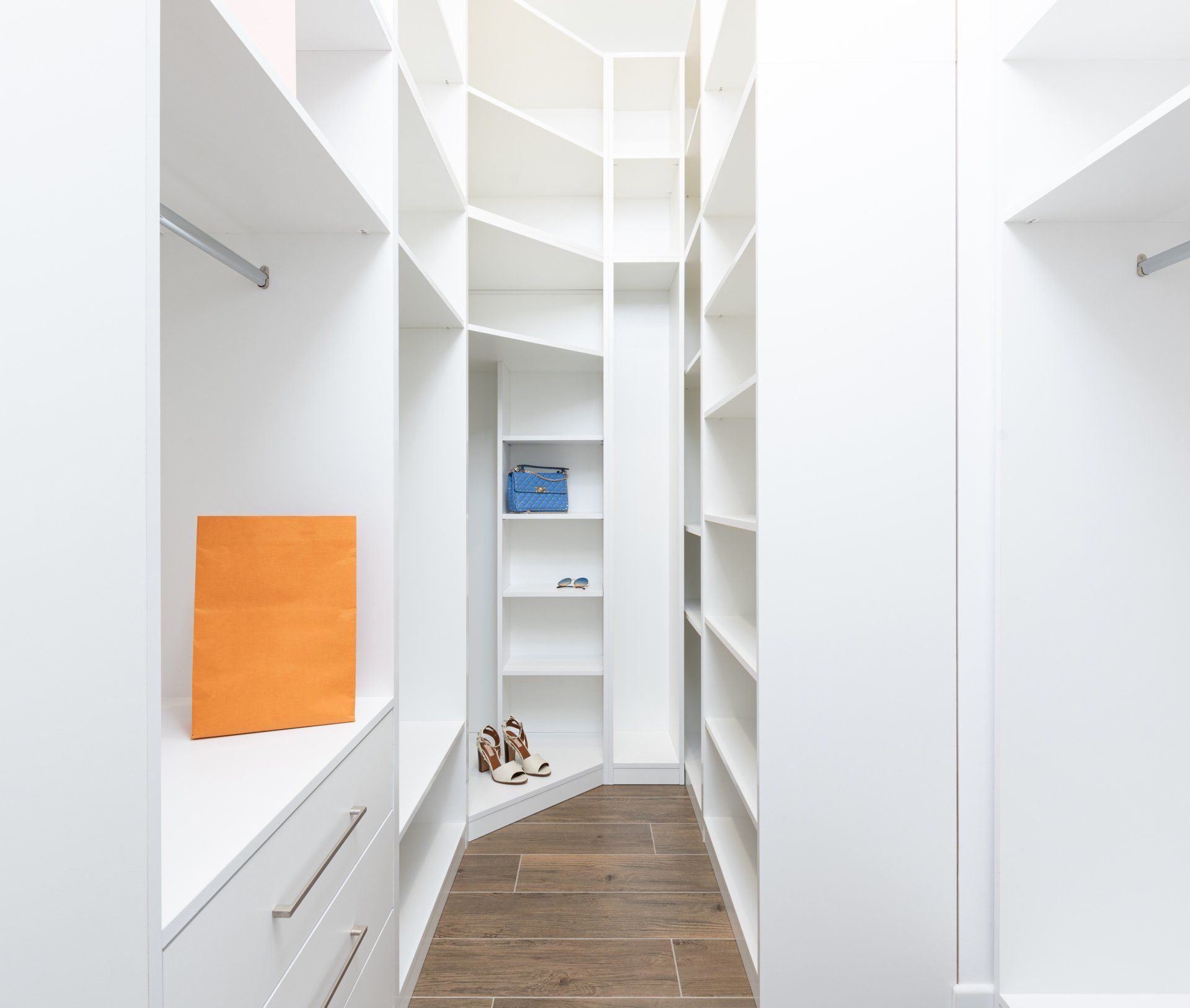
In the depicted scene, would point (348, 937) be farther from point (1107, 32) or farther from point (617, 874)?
point (1107, 32)

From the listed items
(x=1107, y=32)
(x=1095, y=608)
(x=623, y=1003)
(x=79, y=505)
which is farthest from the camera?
(x=623, y=1003)

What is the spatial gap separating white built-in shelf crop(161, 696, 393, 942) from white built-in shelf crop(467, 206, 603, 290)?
1755 mm

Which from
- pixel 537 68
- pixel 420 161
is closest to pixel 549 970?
pixel 420 161

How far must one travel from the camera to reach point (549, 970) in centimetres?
170

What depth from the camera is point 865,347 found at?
4.88 ft

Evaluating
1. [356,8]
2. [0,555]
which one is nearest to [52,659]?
[0,555]

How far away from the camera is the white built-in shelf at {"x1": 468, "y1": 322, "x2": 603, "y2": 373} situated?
2.50 m

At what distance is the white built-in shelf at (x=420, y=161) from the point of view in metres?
1.61

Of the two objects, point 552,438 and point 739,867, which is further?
point 552,438

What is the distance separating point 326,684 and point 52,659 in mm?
801

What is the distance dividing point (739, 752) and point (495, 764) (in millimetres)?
1033

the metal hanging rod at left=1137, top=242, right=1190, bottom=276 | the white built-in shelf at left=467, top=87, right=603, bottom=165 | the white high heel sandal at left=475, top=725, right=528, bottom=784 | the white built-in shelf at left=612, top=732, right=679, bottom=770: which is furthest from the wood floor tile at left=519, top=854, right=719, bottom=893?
the white built-in shelf at left=467, top=87, right=603, bottom=165

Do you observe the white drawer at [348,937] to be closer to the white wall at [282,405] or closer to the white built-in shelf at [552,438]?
the white wall at [282,405]

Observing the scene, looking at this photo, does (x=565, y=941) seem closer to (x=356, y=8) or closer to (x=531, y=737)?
(x=531, y=737)
